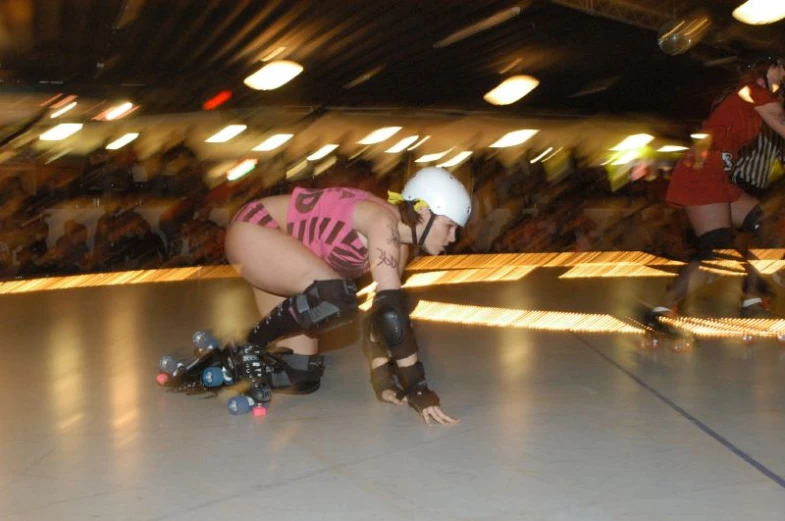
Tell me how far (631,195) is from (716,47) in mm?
2797

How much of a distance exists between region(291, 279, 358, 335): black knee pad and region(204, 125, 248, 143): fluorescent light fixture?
6938 mm

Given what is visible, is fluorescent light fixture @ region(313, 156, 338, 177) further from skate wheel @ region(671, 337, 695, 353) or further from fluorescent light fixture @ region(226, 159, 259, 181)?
skate wheel @ region(671, 337, 695, 353)

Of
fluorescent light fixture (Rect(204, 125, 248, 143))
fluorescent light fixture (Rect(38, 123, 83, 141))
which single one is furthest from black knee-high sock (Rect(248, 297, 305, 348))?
fluorescent light fixture (Rect(204, 125, 248, 143))

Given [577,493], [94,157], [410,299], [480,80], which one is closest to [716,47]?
[480,80]

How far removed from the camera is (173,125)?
9422 millimetres

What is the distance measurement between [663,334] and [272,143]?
657 cm

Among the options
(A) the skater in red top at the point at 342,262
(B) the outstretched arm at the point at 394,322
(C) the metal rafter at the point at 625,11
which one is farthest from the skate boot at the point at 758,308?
(C) the metal rafter at the point at 625,11

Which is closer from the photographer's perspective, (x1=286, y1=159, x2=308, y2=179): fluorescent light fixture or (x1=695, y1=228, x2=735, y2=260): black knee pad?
(x1=695, y1=228, x2=735, y2=260): black knee pad

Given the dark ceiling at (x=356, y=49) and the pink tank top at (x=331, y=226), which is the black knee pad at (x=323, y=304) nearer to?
the pink tank top at (x=331, y=226)

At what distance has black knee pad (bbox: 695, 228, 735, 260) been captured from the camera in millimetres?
3848

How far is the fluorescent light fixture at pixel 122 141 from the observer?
901 centimetres

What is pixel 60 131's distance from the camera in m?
8.64

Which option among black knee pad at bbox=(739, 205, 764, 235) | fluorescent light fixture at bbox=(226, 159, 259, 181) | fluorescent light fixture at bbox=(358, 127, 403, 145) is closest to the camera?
black knee pad at bbox=(739, 205, 764, 235)

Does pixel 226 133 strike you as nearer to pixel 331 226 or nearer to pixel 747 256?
pixel 747 256
